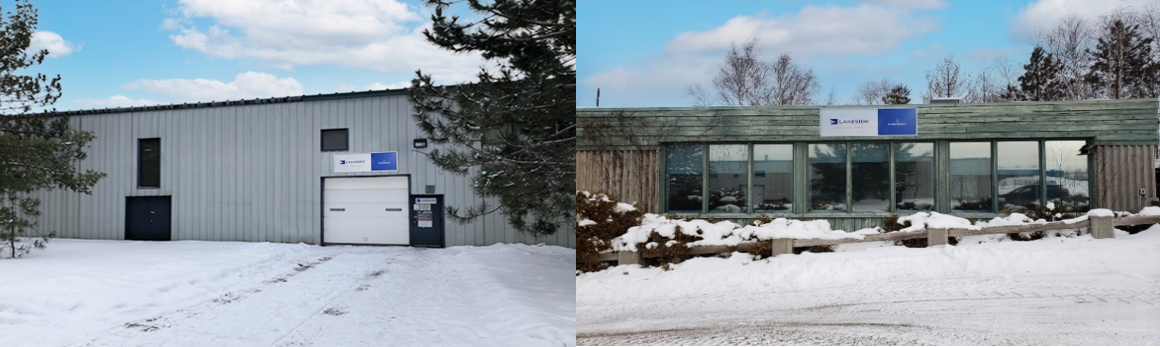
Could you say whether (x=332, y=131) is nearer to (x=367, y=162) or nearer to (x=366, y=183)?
(x=367, y=162)

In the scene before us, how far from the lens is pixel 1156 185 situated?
2.54 meters

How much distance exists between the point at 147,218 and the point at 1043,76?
12.6m

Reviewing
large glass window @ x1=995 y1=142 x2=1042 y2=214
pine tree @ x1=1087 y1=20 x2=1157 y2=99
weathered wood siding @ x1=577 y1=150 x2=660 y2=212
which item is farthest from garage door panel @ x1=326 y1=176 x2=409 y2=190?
pine tree @ x1=1087 y1=20 x2=1157 y2=99

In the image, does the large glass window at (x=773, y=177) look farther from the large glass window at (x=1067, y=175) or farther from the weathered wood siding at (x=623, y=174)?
the large glass window at (x=1067, y=175)

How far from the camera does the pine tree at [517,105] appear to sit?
15.3 ft

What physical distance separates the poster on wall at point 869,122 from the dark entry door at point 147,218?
37.8ft

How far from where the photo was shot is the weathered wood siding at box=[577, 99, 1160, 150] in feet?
8.32

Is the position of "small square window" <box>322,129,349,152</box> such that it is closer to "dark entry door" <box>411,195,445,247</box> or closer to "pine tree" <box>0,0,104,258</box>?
"dark entry door" <box>411,195,445,247</box>

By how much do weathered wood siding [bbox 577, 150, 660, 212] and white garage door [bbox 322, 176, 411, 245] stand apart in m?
8.04

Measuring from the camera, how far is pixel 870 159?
10.2ft

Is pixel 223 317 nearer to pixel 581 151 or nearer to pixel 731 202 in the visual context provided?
pixel 581 151

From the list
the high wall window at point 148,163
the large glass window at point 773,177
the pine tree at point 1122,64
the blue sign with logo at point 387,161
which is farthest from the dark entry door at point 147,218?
the pine tree at point 1122,64

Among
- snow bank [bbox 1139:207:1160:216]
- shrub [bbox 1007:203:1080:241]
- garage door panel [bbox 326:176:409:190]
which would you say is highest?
garage door panel [bbox 326:176:409:190]

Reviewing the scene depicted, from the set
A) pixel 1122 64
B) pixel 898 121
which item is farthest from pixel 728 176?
pixel 1122 64
